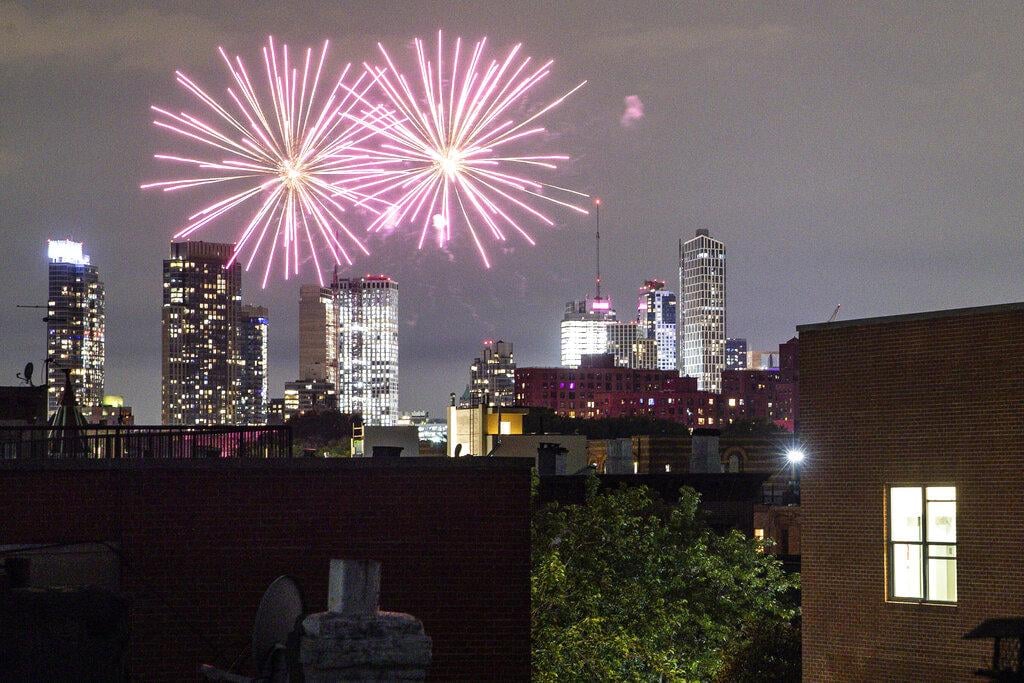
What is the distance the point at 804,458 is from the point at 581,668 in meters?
6.93

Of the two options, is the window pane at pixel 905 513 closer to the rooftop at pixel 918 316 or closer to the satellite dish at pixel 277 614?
the rooftop at pixel 918 316

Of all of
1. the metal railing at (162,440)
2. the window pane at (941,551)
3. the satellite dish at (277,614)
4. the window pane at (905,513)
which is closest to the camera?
the satellite dish at (277,614)

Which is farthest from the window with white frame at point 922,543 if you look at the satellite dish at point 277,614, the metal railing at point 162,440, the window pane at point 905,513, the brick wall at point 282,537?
the satellite dish at point 277,614

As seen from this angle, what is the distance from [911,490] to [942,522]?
79cm

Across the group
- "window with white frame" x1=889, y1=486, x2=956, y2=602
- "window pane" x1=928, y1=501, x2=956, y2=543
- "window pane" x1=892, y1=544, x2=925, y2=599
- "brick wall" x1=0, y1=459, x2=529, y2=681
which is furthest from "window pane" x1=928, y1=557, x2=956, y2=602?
"brick wall" x1=0, y1=459, x2=529, y2=681

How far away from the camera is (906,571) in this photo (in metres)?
25.9

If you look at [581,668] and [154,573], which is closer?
[154,573]

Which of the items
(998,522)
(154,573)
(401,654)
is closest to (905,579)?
(998,522)

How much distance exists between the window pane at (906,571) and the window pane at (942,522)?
38 centimetres

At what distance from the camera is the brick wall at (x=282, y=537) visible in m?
18.8

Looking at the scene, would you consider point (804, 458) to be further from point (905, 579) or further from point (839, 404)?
point (905, 579)

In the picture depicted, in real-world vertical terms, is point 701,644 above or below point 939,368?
below

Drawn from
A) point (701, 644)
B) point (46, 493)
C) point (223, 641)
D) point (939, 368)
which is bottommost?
point (701, 644)

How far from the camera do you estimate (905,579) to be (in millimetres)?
25906
